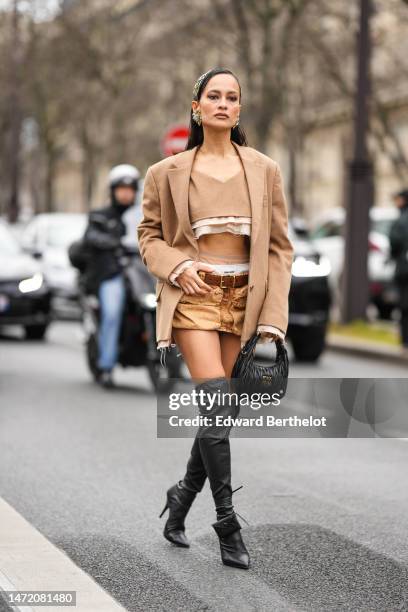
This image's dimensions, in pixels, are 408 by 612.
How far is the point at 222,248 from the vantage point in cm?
545

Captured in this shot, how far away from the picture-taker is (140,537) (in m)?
6.04

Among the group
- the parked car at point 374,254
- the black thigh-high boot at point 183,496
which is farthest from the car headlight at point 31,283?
the black thigh-high boot at point 183,496

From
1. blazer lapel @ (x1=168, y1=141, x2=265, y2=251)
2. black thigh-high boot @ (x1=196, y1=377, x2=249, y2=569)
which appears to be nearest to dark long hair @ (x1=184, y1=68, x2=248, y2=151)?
blazer lapel @ (x1=168, y1=141, x2=265, y2=251)

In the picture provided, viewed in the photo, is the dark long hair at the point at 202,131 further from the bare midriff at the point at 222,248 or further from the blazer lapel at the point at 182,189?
the bare midriff at the point at 222,248

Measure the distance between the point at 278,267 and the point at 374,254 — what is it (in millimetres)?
16152

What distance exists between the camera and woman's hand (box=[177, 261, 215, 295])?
210 inches

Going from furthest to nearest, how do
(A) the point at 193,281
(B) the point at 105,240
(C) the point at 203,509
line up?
(B) the point at 105,240 → (C) the point at 203,509 → (A) the point at 193,281

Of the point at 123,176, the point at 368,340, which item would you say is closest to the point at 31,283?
the point at 368,340

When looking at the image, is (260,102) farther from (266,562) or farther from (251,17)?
(266,562)

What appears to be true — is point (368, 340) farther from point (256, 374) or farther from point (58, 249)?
point (256, 374)

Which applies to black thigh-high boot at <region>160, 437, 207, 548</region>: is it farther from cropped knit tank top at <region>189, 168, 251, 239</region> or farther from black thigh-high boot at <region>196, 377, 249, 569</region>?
cropped knit tank top at <region>189, 168, 251, 239</region>

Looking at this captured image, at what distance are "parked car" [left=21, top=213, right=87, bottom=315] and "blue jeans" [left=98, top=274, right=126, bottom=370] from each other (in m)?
9.06

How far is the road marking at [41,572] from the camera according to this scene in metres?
4.79

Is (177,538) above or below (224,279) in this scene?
below
